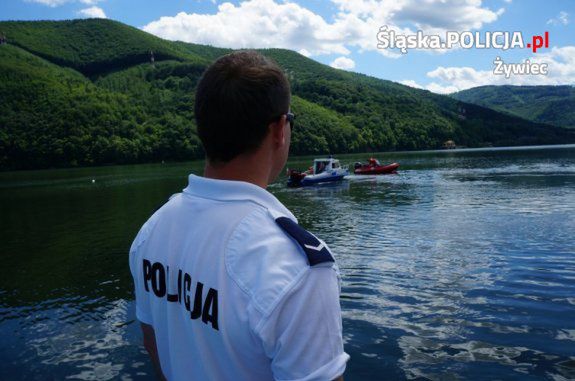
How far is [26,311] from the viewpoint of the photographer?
1219cm

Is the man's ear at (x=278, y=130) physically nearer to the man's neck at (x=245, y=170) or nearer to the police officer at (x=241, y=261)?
the police officer at (x=241, y=261)

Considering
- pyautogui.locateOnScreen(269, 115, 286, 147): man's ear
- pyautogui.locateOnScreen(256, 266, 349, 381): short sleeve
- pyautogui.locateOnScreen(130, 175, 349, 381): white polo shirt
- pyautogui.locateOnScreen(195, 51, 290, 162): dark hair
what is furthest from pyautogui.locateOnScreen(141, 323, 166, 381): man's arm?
pyautogui.locateOnScreen(269, 115, 286, 147): man's ear

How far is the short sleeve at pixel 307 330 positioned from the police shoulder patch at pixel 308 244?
0.04 m

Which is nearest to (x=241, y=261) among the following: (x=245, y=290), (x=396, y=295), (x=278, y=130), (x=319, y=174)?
(x=245, y=290)

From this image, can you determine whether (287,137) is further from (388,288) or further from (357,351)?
(388,288)

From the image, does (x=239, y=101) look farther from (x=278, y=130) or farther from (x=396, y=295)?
(x=396, y=295)

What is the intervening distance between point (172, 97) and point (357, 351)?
19975cm

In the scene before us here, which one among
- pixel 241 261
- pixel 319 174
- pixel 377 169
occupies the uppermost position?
pixel 241 261

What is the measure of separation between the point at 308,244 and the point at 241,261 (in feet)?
0.85

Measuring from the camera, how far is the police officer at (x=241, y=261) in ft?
5.12

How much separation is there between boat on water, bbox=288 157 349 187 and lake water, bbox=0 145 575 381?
800 inches

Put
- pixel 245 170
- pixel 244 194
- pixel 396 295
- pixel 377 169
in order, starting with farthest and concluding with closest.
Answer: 1. pixel 377 169
2. pixel 396 295
3. pixel 245 170
4. pixel 244 194

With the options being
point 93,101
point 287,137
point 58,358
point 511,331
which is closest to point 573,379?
point 511,331

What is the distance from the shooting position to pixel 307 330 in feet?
5.07
